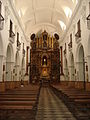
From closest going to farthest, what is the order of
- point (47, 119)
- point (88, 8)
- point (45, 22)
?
point (47, 119) < point (88, 8) < point (45, 22)

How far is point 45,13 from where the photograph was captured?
22891 mm

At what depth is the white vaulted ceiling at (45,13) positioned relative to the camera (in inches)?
718

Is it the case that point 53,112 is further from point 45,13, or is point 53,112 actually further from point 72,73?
point 45,13

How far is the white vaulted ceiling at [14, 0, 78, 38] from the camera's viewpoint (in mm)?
18231

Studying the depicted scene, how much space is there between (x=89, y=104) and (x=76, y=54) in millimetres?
11506

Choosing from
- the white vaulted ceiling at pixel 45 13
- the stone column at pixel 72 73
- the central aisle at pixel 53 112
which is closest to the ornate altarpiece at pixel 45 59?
the white vaulted ceiling at pixel 45 13

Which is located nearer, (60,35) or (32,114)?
(32,114)

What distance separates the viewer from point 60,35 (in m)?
27.0

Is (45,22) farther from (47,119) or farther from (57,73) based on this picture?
(47,119)

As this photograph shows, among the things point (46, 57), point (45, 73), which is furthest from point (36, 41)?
point (45, 73)

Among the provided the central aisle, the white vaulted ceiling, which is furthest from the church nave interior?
the central aisle

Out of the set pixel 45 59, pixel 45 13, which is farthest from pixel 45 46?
pixel 45 13

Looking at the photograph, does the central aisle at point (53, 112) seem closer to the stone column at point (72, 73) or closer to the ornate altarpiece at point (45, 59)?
the stone column at point (72, 73)

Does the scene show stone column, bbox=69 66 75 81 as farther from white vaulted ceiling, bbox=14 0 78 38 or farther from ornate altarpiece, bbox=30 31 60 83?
ornate altarpiece, bbox=30 31 60 83
